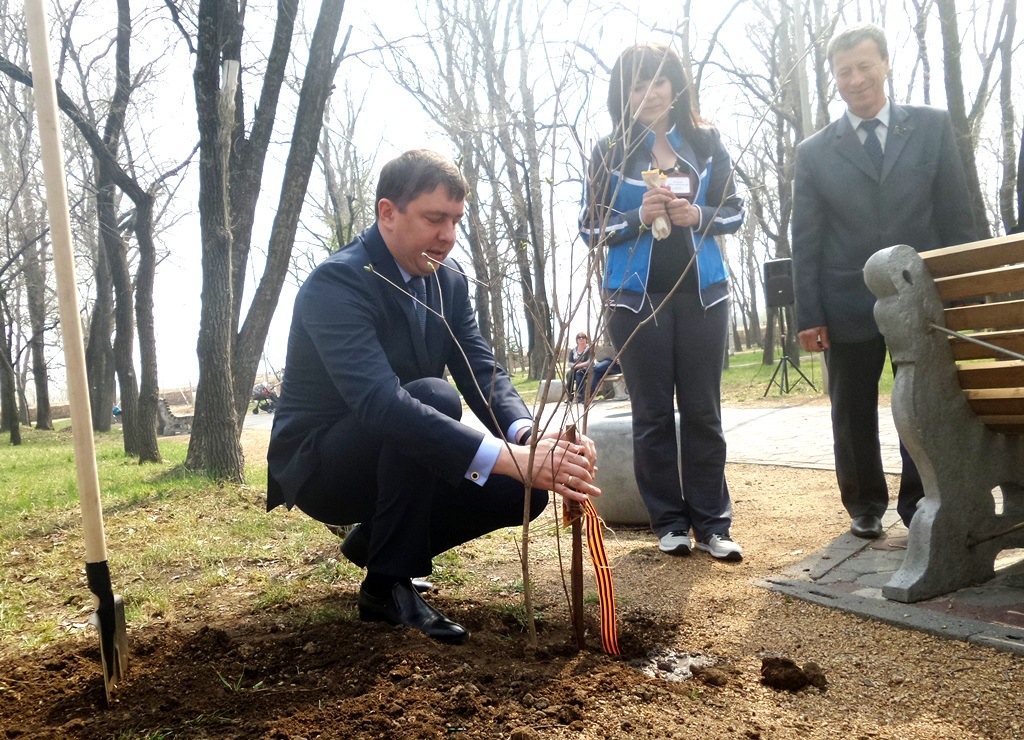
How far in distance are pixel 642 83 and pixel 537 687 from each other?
2591mm

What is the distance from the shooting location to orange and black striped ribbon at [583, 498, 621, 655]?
2.31m

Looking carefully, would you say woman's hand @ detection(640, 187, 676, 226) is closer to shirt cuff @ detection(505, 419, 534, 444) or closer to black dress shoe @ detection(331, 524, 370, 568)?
shirt cuff @ detection(505, 419, 534, 444)

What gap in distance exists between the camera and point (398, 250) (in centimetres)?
282

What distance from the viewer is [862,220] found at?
12.4 feet

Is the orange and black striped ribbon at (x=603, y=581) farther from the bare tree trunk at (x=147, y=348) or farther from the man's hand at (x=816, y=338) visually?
the bare tree trunk at (x=147, y=348)

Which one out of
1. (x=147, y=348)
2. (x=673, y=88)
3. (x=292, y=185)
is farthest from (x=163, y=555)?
(x=147, y=348)

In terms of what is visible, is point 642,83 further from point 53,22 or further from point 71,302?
point 53,22

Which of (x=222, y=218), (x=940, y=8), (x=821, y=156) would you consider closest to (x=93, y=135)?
(x=222, y=218)

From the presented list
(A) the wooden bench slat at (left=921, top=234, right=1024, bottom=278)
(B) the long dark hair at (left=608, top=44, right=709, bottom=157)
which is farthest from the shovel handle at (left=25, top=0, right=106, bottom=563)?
(A) the wooden bench slat at (left=921, top=234, right=1024, bottom=278)

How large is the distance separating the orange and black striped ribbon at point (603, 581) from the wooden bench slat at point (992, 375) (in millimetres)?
1373

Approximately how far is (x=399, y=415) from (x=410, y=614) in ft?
2.07

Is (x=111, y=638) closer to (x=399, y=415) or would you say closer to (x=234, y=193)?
(x=399, y=415)

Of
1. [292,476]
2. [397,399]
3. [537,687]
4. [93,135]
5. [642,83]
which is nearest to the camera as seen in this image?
[537,687]

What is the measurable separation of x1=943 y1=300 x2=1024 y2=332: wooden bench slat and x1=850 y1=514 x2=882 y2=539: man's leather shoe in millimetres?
1237
